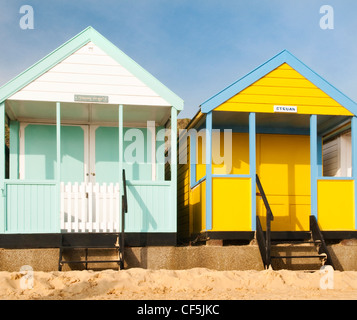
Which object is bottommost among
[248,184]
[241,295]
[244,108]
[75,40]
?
[241,295]

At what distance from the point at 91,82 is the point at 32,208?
7.73 feet

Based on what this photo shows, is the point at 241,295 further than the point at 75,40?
No

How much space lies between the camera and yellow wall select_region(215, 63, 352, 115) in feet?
36.7

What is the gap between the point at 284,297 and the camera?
26.7ft

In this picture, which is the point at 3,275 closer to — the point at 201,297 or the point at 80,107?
the point at 201,297

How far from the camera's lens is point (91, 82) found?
1065 cm

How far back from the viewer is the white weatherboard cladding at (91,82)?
1050 centimetres

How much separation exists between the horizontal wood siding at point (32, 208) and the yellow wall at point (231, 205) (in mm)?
2724

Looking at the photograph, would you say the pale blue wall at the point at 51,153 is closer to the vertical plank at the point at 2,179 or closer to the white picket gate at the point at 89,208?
the white picket gate at the point at 89,208

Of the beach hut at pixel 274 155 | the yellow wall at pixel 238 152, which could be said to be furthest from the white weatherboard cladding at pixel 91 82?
the yellow wall at pixel 238 152

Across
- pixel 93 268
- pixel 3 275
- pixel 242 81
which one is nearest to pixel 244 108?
pixel 242 81

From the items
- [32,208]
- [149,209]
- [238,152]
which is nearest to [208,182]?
[149,209]

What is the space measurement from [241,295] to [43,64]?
16.8 ft

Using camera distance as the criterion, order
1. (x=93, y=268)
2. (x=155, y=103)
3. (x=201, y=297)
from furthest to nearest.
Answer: (x=155, y=103) → (x=93, y=268) → (x=201, y=297)
